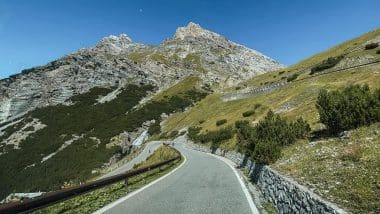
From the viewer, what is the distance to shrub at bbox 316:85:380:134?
1748cm

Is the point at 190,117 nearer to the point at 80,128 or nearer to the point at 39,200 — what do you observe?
the point at 80,128

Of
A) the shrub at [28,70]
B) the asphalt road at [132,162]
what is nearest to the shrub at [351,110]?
the asphalt road at [132,162]

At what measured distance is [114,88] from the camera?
14762 cm

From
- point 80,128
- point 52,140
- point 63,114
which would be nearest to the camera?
point 52,140

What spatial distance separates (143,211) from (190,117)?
8073cm

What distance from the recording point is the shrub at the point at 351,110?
17484 millimetres

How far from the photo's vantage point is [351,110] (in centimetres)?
1816

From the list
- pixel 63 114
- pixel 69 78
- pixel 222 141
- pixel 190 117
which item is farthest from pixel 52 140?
pixel 69 78

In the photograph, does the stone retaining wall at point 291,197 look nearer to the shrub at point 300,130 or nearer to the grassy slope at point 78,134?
the shrub at point 300,130

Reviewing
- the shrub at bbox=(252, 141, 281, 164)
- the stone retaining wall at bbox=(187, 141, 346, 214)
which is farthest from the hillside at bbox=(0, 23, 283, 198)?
the stone retaining wall at bbox=(187, 141, 346, 214)

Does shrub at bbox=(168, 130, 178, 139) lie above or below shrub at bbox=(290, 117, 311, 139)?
above

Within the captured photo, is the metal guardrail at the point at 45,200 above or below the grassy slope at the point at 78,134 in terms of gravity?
below

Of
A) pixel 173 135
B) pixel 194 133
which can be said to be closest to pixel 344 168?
pixel 194 133

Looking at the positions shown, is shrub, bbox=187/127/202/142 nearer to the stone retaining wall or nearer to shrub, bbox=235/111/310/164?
shrub, bbox=235/111/310/164
